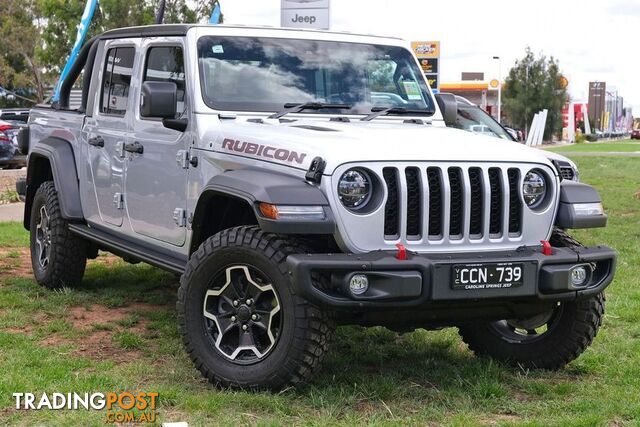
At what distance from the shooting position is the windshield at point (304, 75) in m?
5.73

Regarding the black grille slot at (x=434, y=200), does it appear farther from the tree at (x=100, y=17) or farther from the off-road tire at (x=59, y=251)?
the tree at (x=100, y=17)

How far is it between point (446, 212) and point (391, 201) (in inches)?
10.7

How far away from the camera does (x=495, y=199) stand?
15.9ft

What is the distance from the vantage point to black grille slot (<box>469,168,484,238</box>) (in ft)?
15.6

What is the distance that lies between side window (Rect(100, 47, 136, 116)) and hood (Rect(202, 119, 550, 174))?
131cm

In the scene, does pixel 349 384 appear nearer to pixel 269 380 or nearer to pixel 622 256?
pixel 269 380

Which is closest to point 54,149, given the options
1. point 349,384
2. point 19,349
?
point 19,349

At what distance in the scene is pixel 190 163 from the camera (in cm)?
549

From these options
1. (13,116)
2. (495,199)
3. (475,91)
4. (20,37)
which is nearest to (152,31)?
(495,199)

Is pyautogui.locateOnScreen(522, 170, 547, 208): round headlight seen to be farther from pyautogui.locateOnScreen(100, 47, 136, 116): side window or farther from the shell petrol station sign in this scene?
the shell petrol station sign

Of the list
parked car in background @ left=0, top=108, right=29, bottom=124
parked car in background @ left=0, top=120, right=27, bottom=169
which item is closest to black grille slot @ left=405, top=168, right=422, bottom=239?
parked car in background @ left=0, top=120, right=27, bottom=169

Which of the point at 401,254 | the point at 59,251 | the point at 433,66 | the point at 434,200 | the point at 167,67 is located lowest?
the point at 59,251

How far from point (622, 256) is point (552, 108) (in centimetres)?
5637

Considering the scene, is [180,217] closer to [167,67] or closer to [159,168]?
[159,168]
